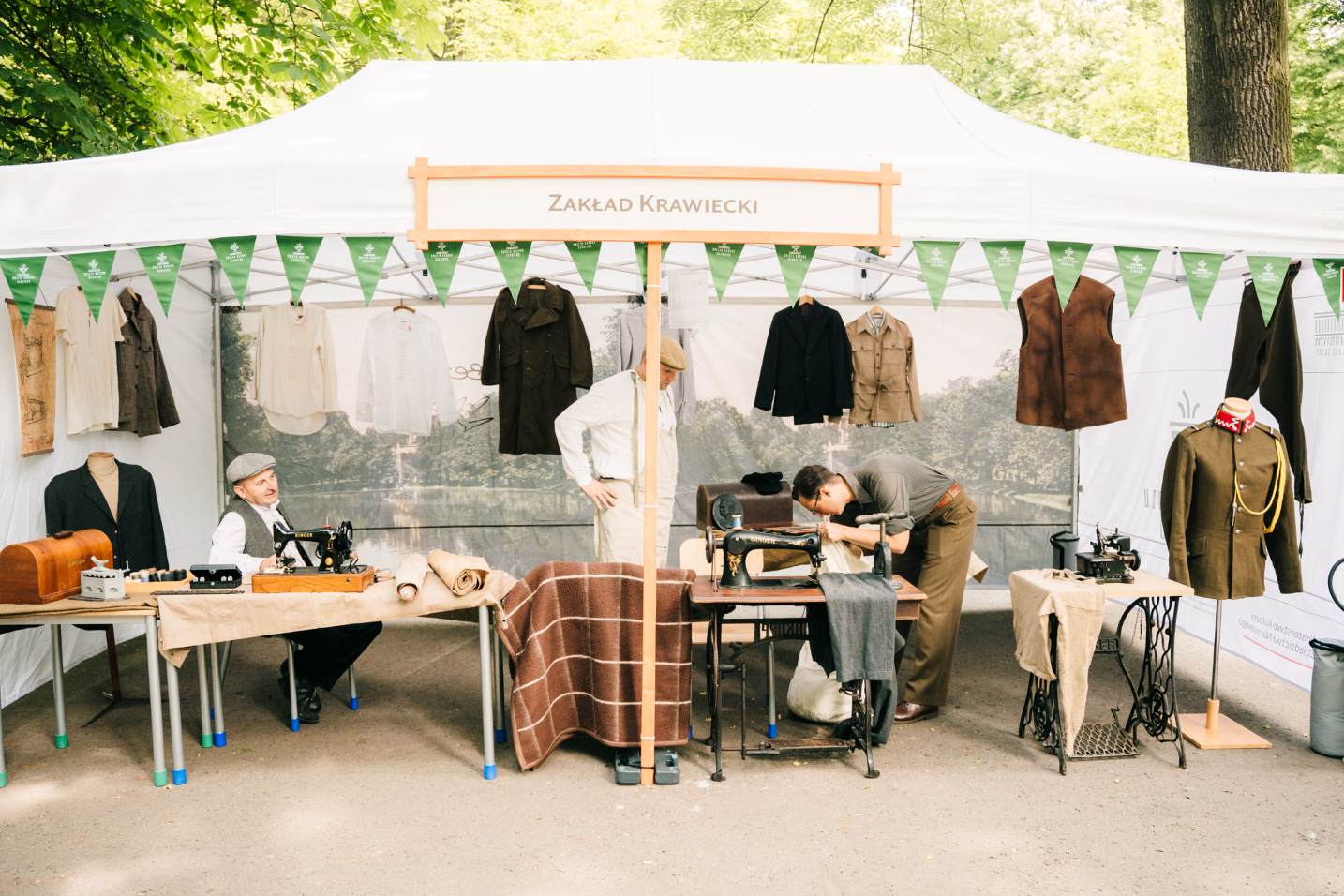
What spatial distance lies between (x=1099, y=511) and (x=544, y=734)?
182 inches

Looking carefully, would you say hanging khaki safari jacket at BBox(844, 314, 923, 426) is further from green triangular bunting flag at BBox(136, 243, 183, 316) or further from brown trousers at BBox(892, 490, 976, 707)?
green triangular bunting flag at BBox(136, 243, 183, 316)

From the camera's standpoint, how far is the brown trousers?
4559 mm

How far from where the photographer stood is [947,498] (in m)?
4.55

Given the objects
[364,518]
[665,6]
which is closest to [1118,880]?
[364,518]

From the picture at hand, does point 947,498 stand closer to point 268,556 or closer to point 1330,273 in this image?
point 1330,273

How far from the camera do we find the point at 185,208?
3670 millimetres

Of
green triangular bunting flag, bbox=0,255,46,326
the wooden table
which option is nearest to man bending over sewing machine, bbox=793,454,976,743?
the wooden table

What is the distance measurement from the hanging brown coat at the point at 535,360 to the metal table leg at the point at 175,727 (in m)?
2.95

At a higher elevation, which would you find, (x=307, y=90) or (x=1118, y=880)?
(x=307, y=90)

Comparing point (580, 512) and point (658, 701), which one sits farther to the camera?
point (580, 512)

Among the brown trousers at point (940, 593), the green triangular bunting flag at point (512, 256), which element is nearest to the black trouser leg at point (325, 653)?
the green triangular bunting flag at point (512, 256)

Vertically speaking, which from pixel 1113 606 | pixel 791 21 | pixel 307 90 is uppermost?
pixel 791 21

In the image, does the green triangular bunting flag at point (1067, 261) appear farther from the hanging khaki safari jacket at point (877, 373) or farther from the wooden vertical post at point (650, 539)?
the hanging khaki safari jacket at point (877, 373)

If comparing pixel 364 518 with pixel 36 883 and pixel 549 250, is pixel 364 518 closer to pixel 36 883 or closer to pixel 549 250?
pixel 549 250
